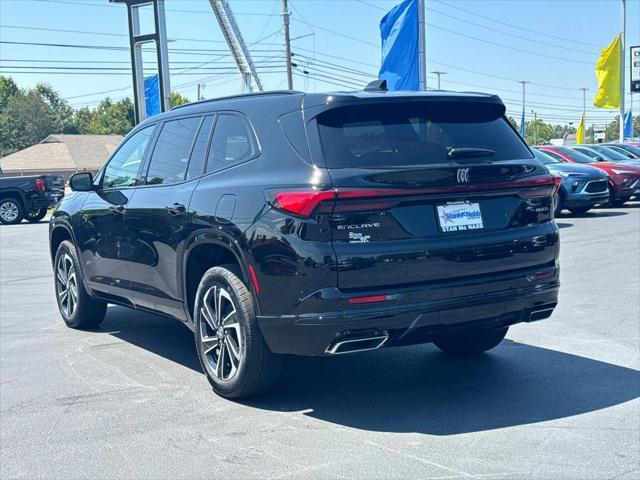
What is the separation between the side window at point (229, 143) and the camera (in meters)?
5.39

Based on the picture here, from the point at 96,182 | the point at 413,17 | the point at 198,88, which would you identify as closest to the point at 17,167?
the point at 198,88

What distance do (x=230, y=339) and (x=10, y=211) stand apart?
21091 millimetres

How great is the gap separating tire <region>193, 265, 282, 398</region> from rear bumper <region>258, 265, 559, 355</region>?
18cm

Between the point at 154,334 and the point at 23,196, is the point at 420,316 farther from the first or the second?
the point at 23,196

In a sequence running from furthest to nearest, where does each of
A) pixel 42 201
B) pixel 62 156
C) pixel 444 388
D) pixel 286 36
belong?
pixel 62 156, pixel 286 36, pixel 42 201, pixel 444 388

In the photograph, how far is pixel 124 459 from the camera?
4.46 metres

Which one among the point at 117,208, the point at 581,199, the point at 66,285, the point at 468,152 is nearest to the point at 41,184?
the point at 581,199

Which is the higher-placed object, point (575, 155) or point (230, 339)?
point (575, 155)

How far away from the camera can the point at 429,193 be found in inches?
190

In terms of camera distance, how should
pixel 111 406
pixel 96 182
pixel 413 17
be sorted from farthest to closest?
pixel 413 17 → pixel 96 182 → pixel 111 406

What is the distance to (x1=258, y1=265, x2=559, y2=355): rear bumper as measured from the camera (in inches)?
183

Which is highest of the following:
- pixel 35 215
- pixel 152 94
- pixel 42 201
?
pixel 152 94

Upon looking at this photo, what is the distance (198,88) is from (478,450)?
9175cm

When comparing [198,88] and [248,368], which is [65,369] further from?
[198,88]
